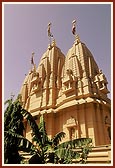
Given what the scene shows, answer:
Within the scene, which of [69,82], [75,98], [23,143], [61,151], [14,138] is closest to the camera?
[61,151]

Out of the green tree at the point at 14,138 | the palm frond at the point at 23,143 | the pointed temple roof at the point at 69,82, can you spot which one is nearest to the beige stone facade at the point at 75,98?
the pointed temple roof at the point at 69,82

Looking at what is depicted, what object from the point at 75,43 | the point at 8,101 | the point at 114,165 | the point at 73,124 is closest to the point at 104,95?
the point at 73,124

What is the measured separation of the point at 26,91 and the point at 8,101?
1407cm

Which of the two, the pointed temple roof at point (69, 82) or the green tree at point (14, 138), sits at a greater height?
the pointed temple roof at point (69, 82)

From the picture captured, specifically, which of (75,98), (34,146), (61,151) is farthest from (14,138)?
(75,98)

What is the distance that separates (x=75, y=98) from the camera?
1458cm

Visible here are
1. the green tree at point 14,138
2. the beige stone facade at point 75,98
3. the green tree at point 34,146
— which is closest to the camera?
the green tree at point 34,146

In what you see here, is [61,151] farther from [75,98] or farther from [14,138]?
[75,98]

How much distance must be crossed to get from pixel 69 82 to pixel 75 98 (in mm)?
1554

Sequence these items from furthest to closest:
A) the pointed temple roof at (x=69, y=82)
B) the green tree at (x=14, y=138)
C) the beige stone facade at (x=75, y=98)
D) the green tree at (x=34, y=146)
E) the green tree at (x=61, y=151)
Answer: the pointed temple roof at (x=69, y=82), the beige stone facade at (x=75, y=98), the green tree at (x=14, y=138), the green tree at (x=34, y=146), the green tree at (x=61, y=151)

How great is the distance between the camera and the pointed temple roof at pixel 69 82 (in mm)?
14809

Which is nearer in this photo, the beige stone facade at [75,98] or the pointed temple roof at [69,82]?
the beige stone facade at [75,98]

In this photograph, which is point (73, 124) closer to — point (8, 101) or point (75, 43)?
point (8, 101)

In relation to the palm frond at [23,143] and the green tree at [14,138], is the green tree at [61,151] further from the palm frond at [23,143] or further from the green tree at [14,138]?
the green tree at [14,138]
